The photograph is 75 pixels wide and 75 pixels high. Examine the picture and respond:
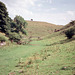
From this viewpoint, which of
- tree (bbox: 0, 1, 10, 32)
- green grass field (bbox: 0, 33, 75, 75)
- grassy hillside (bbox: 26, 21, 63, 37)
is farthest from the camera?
grassy hillside (bbox: 26, 21, 63, 37)

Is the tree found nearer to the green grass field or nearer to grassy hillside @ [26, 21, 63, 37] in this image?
the green grass field

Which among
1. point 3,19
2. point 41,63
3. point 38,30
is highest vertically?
point 3,19

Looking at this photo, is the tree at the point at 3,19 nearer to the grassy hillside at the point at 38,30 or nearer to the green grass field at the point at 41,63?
the green grass field at the point at 41,63

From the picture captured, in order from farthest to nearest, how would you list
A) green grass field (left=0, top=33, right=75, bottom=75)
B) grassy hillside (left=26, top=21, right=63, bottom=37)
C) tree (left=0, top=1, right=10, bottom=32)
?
grassy hillside (left=26, top=21, right=63, bottom=37) → tree (left=0, top=1, right=10, bottom=32) → green grass field (left=0, top=33, right=75, bottom=75)

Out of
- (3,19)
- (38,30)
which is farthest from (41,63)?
(38,30)

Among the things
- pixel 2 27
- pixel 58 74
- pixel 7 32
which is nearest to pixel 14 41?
pixel 7 32

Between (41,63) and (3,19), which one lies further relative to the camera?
(3,19)

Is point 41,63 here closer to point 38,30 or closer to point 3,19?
point 3,19

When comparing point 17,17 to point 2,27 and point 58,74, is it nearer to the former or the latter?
point 2,27

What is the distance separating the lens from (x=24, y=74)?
23.8 ft

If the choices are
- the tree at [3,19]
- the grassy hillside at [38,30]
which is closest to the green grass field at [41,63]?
the tree at [3,19]

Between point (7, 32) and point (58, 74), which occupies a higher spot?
point (7, 32)

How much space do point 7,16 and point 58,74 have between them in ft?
90.5

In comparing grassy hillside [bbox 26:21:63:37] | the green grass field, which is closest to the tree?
the green grass field
